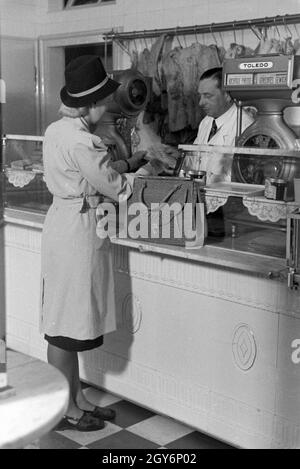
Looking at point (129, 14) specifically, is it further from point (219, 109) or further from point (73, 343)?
point (73, 343)

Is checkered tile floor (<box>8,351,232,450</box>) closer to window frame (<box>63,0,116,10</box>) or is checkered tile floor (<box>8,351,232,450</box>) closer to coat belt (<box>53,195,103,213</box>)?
coat belt (<box>53,195,103,213</box>)

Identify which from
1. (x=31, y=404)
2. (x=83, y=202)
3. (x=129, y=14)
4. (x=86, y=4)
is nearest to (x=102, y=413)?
(x=83, y=202)

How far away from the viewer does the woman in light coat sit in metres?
3.15

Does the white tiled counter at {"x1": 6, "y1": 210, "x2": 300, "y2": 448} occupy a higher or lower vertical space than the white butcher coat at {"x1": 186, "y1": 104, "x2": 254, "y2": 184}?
lower

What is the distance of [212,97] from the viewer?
400 centimetres

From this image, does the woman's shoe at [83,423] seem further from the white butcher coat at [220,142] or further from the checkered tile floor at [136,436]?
the white butcher coat at [220,142]

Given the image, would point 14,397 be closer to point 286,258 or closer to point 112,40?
point 286,258

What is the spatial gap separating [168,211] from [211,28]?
2.09 metres

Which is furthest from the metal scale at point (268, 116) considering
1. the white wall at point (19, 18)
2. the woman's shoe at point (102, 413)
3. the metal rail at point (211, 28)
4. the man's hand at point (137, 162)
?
the white wall at point (19, 18)

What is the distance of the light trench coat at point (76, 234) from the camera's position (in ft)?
10.4

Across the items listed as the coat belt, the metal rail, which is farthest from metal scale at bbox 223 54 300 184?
the metal rail

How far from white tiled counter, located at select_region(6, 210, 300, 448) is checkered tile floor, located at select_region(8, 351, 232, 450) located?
0.06 m

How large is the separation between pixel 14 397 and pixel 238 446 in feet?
5.84

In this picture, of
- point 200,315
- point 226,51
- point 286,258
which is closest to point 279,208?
point 286,258
